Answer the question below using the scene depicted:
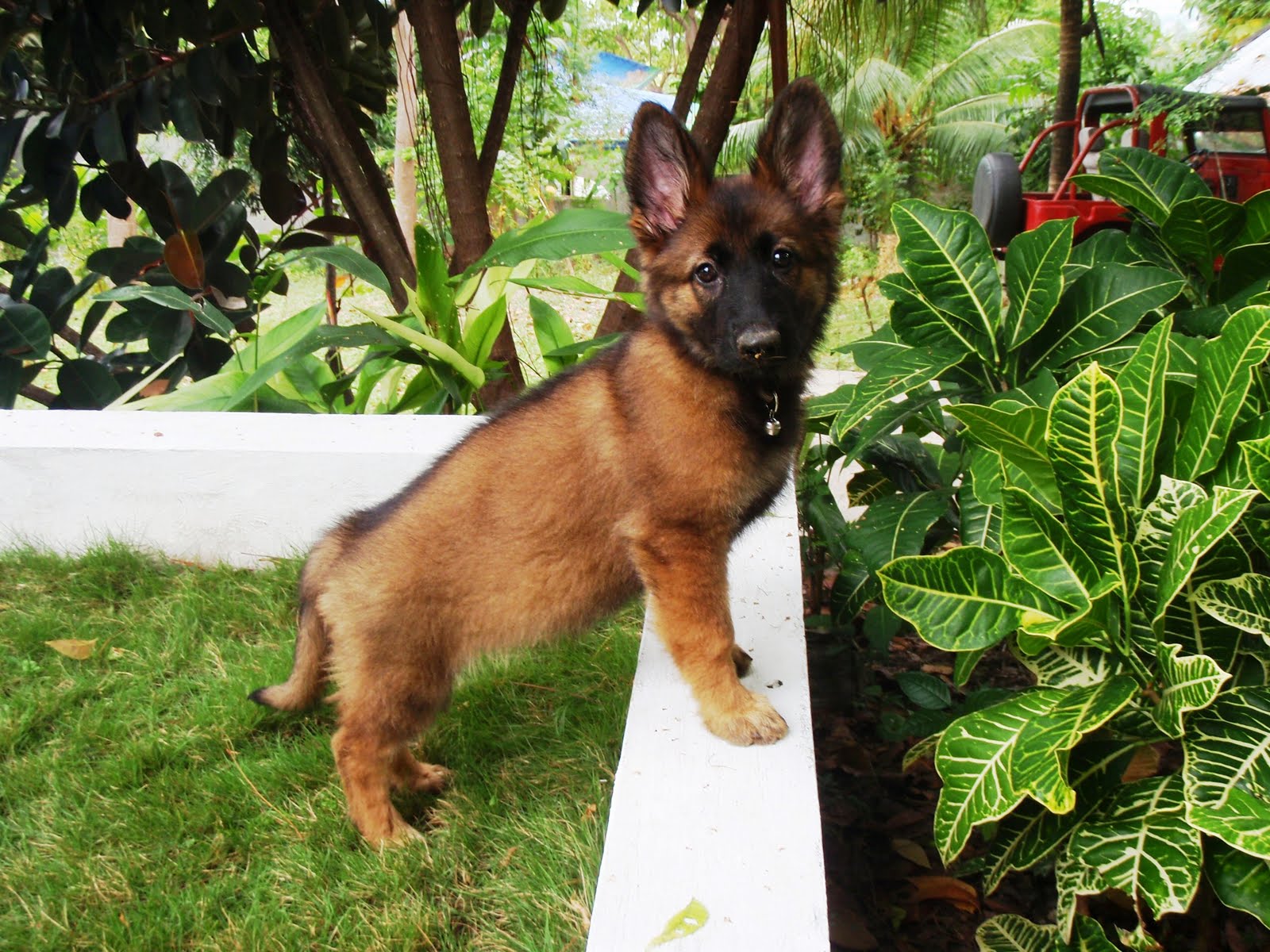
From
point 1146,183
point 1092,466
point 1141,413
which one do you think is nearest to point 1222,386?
point 1141,413

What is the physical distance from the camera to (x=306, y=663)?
249 centimetres

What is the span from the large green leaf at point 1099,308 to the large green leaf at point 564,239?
207 cm

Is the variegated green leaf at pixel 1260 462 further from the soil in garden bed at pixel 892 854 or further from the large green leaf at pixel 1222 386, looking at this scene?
the soil in garden bed at pixel 892 854

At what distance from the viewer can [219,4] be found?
4.38 metres

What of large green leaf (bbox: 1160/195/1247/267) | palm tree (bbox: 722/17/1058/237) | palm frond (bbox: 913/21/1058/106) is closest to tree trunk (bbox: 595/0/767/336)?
large green leaf (bbox: 1160/195/1247/267)

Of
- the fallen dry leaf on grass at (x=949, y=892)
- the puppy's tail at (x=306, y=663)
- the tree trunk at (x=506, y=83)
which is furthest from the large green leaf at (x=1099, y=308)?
the tree trunk at (x=506, y=83)

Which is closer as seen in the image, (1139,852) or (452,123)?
(1139,852)

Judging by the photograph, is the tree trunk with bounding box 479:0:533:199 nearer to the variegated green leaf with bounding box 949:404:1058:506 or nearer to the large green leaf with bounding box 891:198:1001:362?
the large green leaf with bounding box 891:198:1001:362

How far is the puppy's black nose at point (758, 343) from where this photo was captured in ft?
6.93

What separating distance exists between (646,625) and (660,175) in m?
1.27

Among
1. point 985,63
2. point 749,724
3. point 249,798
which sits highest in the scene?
point 985,63

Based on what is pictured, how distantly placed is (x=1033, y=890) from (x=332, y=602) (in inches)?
77.6

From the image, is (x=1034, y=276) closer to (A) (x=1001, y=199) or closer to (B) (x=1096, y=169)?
(B) (x=1096, y=169)

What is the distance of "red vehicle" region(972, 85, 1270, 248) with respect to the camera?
7.16m
